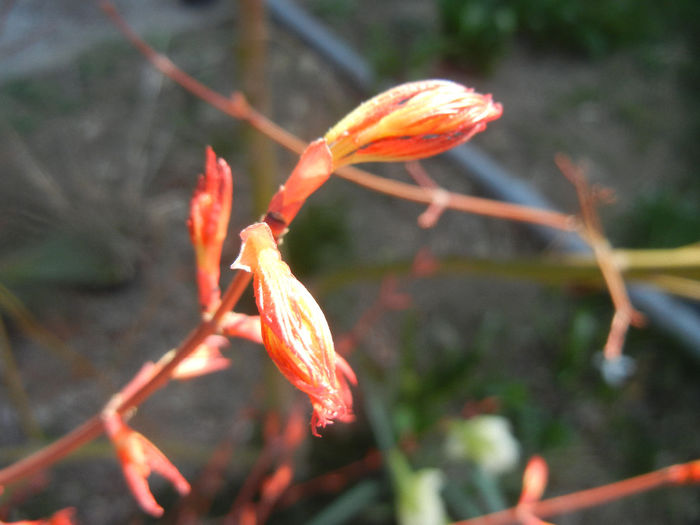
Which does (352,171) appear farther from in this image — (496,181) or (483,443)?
(496,181)

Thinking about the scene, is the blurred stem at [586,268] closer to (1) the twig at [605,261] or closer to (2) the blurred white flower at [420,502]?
(1) the twig at [605,261]

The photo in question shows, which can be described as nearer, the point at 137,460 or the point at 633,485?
the point at 137,460

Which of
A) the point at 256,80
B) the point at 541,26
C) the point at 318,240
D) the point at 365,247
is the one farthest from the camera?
the point at 541,26

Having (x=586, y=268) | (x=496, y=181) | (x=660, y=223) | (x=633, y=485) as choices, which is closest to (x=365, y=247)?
(x=496, y=181)

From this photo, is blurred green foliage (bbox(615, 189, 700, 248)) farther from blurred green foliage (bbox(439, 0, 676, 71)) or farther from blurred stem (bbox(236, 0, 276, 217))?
blurred stem (bbox(236, 0, 276, 217))

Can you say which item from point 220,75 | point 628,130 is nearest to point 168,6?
point 220,75

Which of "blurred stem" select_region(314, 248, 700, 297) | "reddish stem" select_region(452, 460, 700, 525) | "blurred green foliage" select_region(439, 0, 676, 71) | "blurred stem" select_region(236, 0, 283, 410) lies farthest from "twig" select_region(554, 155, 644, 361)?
"blurred green foliage" select_region(439, 0, 676, 71)
